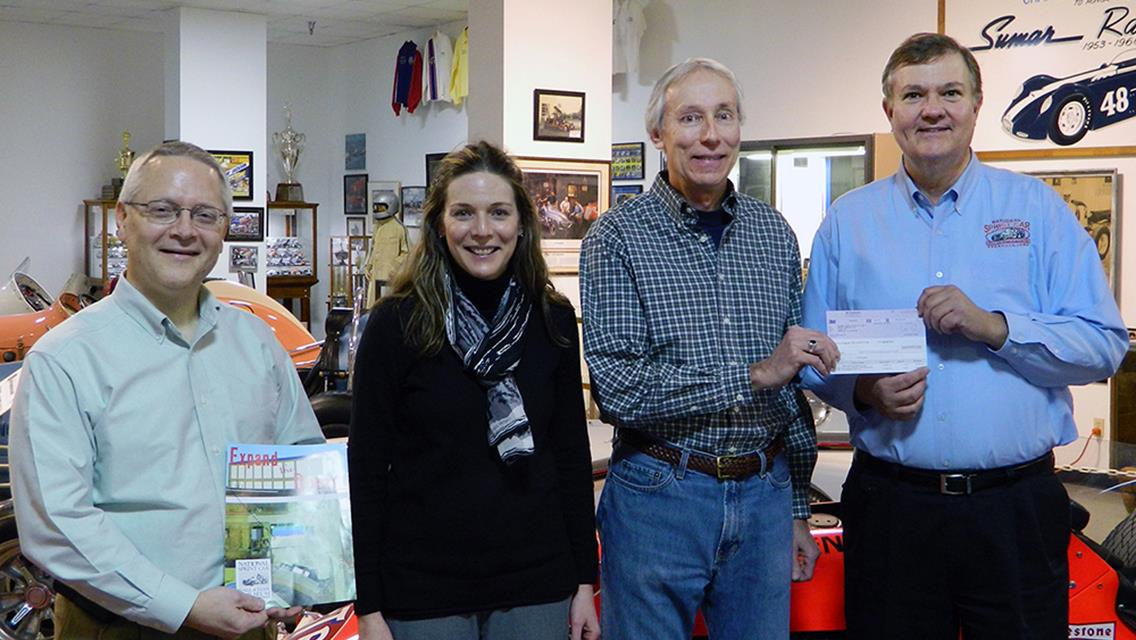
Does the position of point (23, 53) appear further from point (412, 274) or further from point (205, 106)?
point (412, 274)

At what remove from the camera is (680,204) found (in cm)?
245

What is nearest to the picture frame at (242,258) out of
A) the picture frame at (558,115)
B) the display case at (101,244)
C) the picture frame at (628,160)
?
the display case at (101,244)

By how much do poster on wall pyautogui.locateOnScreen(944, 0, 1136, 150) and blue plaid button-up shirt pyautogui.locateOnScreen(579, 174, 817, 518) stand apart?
251 inches

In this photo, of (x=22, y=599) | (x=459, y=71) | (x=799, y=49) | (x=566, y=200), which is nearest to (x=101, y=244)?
(x=459, y=71)

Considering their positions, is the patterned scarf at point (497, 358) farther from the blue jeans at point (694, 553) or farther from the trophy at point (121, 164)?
the trophy at point (121, 164)

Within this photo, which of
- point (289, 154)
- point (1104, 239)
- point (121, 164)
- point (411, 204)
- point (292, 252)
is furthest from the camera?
point (289, 154)

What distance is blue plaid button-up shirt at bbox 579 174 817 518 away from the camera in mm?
2318

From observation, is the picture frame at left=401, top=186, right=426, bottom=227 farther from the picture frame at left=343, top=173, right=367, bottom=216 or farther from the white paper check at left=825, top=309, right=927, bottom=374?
the white paper check at left=825, top=309, right=927, bottom=374

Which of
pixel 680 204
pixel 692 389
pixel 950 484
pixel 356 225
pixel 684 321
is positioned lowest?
pixel 950 484

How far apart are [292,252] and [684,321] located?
13962 mm

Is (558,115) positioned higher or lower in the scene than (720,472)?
higher

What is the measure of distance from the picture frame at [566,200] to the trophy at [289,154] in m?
8.01

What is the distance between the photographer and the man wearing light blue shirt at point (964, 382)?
241cm

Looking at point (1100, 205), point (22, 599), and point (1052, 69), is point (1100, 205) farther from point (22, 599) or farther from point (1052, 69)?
point (22, 599)
